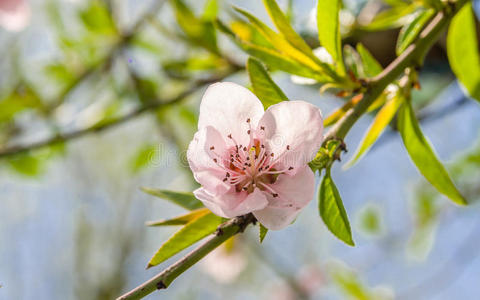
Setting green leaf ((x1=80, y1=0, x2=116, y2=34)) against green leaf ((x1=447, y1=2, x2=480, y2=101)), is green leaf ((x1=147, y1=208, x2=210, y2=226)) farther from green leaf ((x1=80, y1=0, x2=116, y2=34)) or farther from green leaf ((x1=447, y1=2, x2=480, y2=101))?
green leaf ((x1=80, y1=0, x2=116, y2=34))

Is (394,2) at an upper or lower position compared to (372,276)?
upper

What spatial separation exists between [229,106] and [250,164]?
0.25 feet

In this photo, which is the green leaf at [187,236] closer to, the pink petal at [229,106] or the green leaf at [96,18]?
the pink petal at [229,106]

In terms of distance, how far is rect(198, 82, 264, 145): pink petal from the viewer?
0.60 m

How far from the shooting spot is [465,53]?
2.73 ft

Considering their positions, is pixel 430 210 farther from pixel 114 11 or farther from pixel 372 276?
pixel 372 276

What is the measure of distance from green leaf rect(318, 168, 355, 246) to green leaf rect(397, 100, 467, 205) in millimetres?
173

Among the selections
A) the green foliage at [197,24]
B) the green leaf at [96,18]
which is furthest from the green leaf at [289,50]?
the green leaf at [96,18]

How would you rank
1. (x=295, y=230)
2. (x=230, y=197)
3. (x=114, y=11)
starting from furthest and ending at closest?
(x=295, y=230) < (x=114, y=11) < (x=230, y=197)

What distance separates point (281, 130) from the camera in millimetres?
597

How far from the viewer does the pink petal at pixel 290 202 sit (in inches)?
21.7

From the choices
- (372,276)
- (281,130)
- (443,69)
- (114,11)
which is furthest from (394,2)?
(372,276)

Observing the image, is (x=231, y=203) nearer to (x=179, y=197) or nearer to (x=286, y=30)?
(x=179, y=197)

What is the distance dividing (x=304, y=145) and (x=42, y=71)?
147 centimetres
